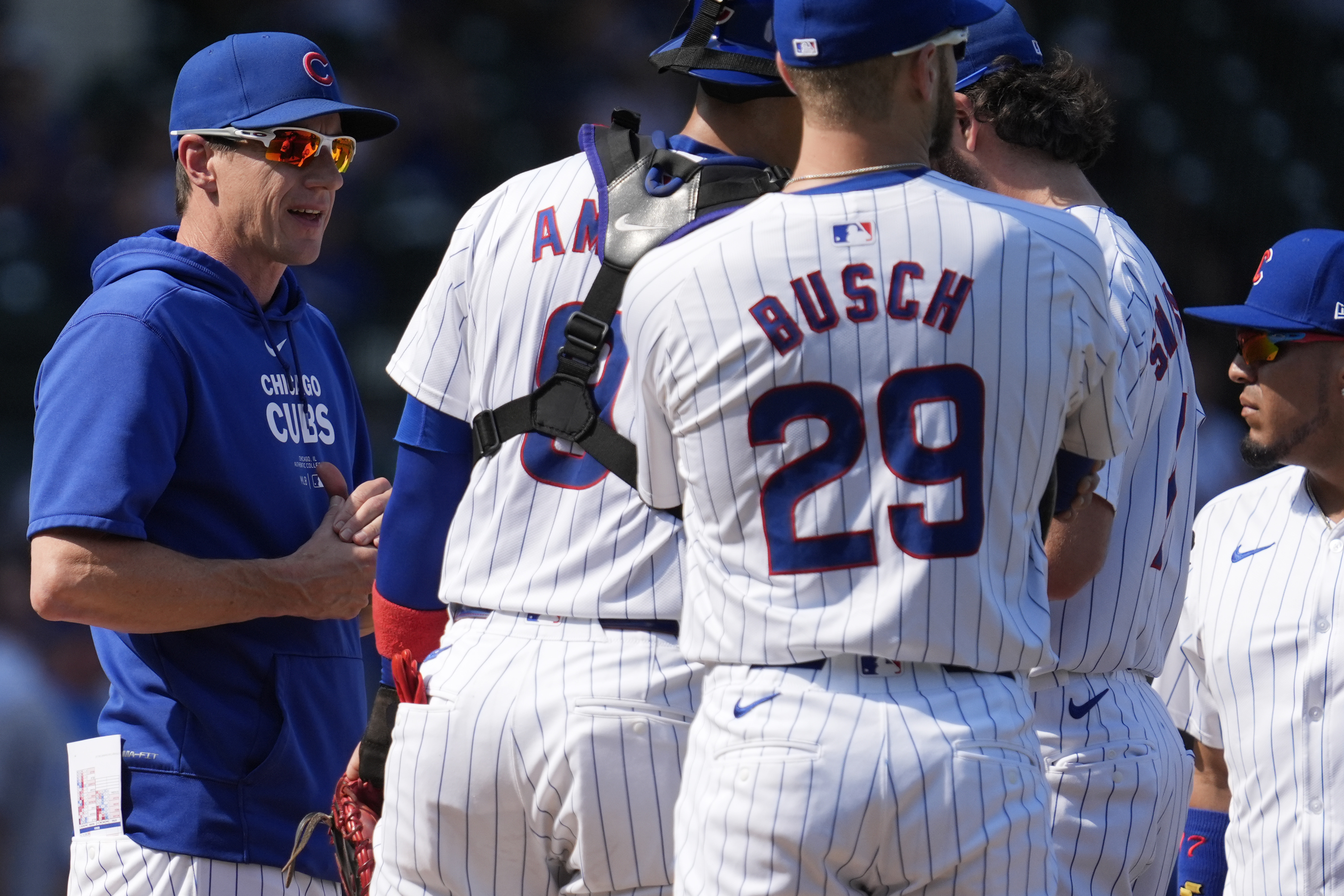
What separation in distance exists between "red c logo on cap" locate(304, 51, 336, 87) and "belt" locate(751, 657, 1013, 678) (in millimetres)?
1738

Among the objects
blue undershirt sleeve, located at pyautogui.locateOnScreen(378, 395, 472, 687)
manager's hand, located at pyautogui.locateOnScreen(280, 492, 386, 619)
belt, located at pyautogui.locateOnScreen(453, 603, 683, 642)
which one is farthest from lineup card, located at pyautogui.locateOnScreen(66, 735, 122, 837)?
belt, located at pyautogui.locateOnScreen(453, 603, 683, 642)

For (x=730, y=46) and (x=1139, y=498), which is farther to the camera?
(x=1139, y=498)

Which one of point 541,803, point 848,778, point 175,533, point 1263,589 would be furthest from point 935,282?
point 1263,589

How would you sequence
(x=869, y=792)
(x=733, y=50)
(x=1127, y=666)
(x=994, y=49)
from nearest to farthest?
(x=869, y=792)
(x=733, y=50)
(x=1127, y=666)
(x=994, y=49)

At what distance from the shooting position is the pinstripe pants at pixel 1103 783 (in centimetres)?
238

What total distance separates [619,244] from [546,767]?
0.69 metres

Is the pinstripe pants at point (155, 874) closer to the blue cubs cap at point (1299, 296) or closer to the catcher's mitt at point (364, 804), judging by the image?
the catcher's mitt at point (364, 804)

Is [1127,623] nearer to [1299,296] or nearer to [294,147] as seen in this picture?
[1299,296]

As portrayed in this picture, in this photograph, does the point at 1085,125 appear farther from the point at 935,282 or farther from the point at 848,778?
the point at 848,778

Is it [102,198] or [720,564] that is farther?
[102,198]

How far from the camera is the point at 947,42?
1.77 meters

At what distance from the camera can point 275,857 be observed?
2.55 meters

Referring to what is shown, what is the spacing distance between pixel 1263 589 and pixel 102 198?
5.61m

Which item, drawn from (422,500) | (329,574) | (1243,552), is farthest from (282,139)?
(1243,552)
